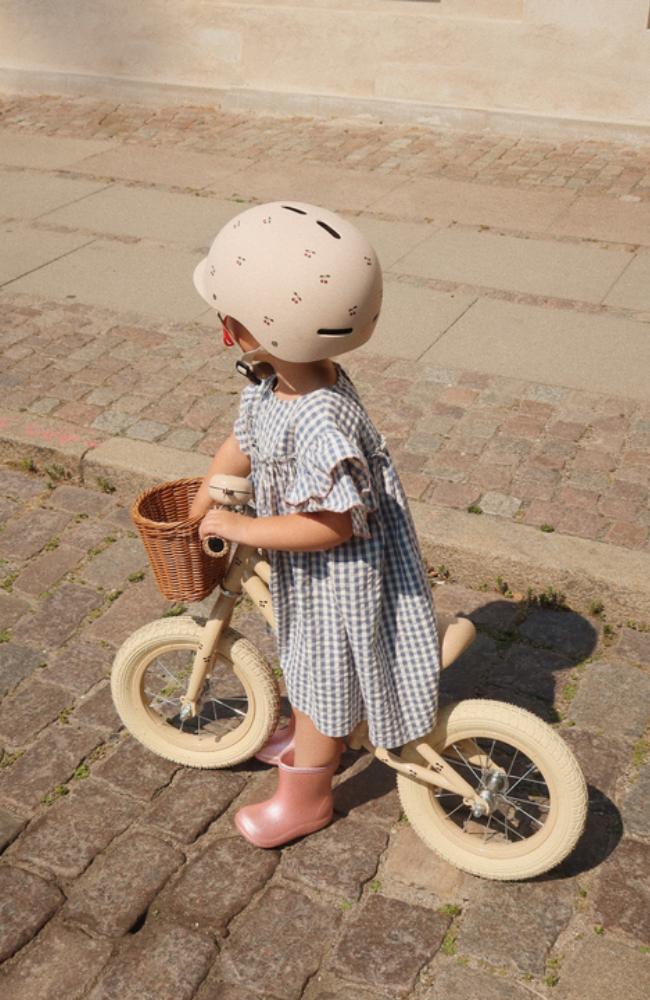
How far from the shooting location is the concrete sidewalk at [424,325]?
4.44m

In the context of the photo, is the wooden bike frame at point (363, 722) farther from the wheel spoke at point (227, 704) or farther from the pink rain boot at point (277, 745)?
the wheel spoke at point (227, 704)

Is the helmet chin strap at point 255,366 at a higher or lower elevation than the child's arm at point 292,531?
higher

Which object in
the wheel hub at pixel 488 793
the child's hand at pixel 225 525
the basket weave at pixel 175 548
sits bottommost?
the wheel hub at pixel 488 793

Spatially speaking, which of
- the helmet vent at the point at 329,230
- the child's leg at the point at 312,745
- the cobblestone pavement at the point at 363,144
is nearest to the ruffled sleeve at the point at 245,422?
the helmet vent at the point at 329,230

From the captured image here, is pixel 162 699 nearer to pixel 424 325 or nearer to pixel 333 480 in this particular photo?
pixel 333 480

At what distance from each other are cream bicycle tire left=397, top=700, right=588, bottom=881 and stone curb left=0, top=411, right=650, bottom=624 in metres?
0.96

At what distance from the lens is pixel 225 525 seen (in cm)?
257

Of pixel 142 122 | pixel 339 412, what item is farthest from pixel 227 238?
pixel 142 122

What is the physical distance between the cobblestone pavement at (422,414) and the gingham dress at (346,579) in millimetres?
1767

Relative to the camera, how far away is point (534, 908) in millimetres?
2807

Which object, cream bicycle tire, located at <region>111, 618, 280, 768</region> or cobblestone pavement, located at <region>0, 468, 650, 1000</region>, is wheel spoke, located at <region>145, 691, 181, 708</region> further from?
cobblestone pavement, located at <region>0, 468, 650, 1000</region>

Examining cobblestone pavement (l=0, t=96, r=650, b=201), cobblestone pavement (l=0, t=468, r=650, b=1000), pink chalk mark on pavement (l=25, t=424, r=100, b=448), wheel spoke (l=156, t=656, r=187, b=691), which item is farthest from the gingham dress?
cobblestone pavement (l=0, t=96, r=650, b=201)

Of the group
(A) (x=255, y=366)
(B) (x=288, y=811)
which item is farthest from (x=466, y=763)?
(A) (x=255, y=366)

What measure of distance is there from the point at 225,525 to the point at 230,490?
96 millimetres
